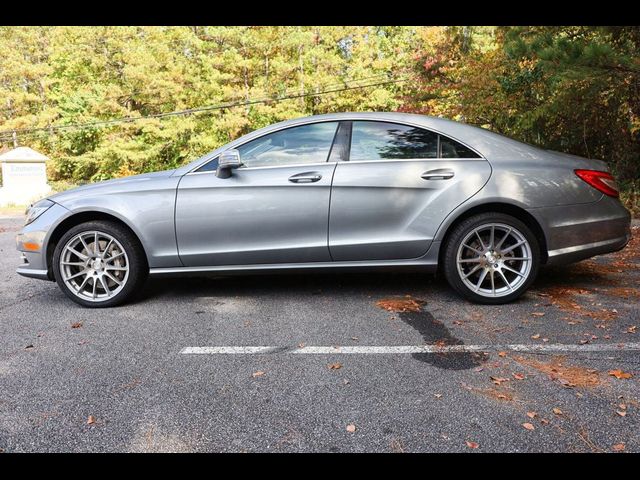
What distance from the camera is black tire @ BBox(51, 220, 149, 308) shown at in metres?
4.47

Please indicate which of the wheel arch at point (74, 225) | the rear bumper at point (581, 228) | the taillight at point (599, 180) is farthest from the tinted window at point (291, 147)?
the taillight at point (599, 180)

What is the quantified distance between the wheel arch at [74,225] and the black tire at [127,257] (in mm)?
27

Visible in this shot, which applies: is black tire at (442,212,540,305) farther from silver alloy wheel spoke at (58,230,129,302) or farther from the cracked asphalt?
silver alloy wheel spoke at (58,230,129,302)

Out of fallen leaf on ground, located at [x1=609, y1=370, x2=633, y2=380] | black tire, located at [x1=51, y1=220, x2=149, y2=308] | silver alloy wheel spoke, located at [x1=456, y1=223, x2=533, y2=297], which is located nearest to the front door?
black tire, located at [x1=51, y1=220, x2=149, y2=308]

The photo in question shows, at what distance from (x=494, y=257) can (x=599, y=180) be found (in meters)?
1.13

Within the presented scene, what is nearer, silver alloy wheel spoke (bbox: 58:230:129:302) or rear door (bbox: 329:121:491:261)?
rear door (bbox: 329:121:491:261)

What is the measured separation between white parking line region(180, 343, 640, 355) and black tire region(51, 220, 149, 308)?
4.26 feet

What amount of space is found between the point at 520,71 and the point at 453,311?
1037cm

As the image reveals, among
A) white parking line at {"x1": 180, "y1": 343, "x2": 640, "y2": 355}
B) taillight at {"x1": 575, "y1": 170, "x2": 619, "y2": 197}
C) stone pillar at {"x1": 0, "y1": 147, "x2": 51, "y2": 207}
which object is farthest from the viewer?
stone pillar at {"x1": 0, "y1": 147, "x2": 51, "y2": 207}

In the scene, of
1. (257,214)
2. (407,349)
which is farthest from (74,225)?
(407,349)

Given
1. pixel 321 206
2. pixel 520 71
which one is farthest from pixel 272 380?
pixel 520 71

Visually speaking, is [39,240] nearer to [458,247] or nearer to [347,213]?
[347,213]
